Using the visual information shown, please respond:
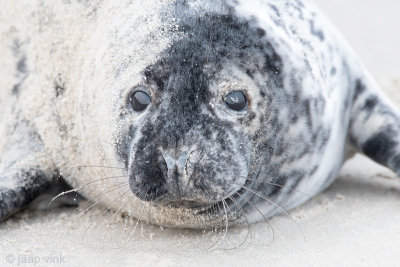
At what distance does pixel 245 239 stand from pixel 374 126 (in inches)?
37.8

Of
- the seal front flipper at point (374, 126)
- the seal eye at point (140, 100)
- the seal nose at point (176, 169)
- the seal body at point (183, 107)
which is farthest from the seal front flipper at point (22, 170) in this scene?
the seal front flipper at point (374, 126)

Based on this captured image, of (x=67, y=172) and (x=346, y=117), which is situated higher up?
(x=346, y=117)

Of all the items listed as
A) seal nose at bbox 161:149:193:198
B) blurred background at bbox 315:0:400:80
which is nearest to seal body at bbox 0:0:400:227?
seal nose at bbox 161:149:193:198

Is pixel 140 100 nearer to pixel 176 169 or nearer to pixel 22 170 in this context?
pixel 176 169

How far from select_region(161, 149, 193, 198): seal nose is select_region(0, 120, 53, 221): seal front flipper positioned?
0.90 meters

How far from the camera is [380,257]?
9.34 feet

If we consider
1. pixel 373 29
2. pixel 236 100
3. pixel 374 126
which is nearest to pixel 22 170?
pixel 236 100

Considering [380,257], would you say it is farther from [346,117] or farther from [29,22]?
[29,22]

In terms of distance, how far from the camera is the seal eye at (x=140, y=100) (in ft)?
9.50

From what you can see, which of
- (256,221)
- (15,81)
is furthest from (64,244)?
(15,81)

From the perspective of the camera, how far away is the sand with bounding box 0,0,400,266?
2.88m

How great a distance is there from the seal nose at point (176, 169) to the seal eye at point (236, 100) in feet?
0.90

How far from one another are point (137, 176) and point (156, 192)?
9 cm

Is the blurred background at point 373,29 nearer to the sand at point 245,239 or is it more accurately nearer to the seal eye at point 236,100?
the sand at point 245,239
